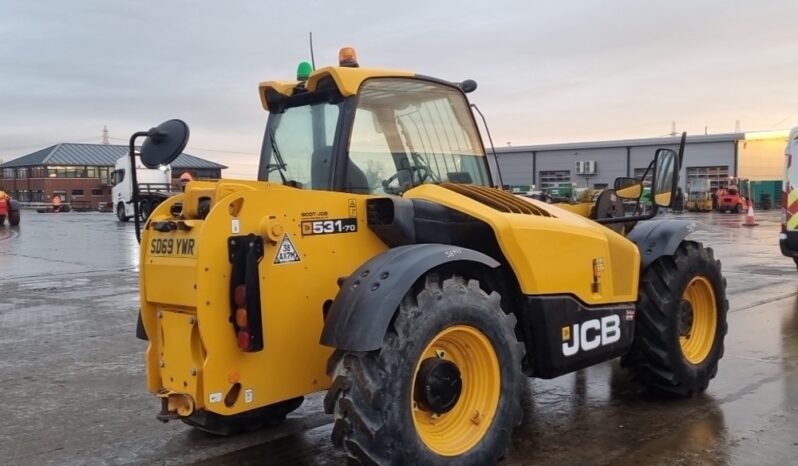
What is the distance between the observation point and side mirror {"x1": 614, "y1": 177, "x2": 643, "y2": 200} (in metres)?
5.06

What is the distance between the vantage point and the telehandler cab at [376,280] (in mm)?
3330

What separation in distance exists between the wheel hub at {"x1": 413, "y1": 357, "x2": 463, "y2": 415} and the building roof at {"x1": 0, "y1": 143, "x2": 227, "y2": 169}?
69.9m

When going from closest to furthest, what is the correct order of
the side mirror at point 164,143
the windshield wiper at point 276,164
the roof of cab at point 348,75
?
1. the side mirror at point 164,143
2. the roof of cab at point 348,75
3. the windshield wiper at point 276,164

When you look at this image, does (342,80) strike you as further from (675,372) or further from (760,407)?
(760,407)

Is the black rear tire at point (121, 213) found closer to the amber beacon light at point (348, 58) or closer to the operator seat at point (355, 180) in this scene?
the amber beacon light at point (348, 58)

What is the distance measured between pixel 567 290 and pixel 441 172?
3.52 feet

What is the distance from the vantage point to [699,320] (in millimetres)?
5504

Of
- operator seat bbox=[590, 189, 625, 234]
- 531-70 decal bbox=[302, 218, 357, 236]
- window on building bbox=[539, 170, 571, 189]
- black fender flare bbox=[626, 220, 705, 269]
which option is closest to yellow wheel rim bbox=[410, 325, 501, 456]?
531-70 decal bbox=[302, 218, 357, 236]

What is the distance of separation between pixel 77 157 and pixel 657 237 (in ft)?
257

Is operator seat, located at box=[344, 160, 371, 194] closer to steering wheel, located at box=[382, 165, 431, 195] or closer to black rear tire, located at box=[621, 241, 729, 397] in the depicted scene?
steering wheel, located at box=[382, 165, 431, 195]

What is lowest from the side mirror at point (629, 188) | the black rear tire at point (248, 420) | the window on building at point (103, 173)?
the black rear tire at point (248, 420)

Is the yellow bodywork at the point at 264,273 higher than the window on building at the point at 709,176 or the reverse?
the reverse

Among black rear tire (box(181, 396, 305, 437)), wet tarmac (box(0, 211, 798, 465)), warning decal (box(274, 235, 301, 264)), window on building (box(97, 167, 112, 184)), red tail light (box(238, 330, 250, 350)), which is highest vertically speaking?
window on building (box(97, 167, 112, 184))

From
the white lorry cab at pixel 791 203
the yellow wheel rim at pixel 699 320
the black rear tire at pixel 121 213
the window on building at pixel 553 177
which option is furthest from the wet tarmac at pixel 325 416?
the window on building at pixel 553 177
